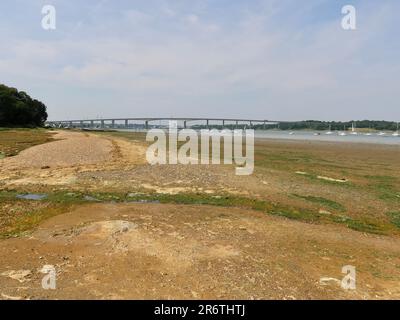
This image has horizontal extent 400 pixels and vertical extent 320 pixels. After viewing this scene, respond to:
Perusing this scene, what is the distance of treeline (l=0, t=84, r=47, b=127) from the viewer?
102m

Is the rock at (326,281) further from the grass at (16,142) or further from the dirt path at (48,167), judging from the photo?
the grass at (16,142)

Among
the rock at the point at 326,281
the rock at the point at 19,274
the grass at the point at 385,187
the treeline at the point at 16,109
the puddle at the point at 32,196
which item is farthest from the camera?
the treeline at the point at 16,109

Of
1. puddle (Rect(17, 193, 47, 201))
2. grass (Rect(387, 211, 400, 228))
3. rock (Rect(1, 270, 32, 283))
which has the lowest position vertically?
grass (Rect(387, 211, 400, 228))

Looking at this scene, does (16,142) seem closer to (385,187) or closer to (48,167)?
(48,167)

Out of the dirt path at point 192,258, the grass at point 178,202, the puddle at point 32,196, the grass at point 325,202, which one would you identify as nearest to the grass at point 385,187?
the grass at point 325,202

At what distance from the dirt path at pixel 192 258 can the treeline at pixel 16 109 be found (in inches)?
4064

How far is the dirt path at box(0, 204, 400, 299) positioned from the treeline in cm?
10324

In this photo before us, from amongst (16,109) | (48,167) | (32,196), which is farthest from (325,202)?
(16,109)

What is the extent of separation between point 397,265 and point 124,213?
33.7 feet

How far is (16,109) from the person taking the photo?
344 ft

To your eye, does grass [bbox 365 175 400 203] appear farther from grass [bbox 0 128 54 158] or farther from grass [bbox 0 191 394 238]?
grass [bbox 0 128 54 158]

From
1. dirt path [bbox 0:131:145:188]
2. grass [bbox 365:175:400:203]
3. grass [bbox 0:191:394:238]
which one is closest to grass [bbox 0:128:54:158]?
dirt path [bbox 0:131:145:188]

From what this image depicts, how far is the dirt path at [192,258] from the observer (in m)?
8.16
